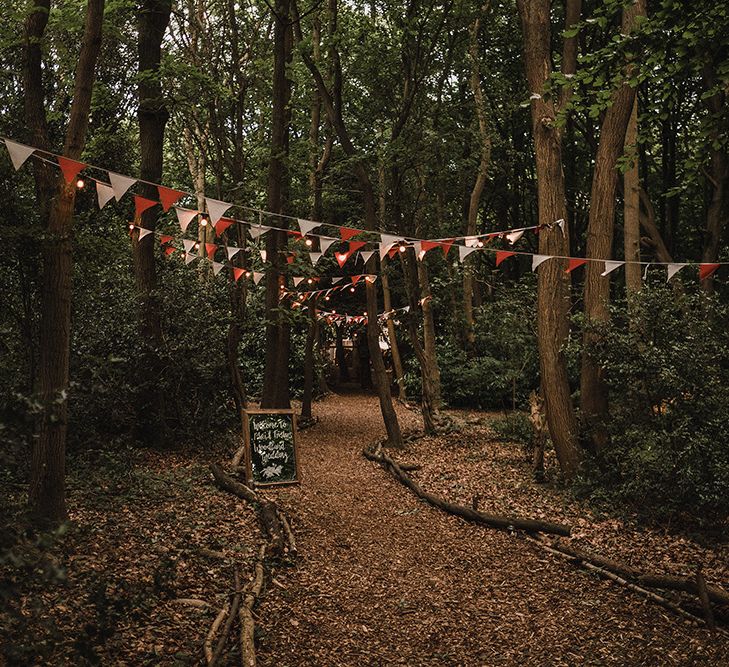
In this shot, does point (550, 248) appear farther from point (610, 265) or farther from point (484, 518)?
point (484, 518)

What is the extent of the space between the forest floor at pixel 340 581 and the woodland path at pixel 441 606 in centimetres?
2

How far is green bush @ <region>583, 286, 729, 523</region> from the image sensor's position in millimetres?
7508

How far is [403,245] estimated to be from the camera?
31.7 ft

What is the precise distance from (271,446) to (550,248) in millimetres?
4642

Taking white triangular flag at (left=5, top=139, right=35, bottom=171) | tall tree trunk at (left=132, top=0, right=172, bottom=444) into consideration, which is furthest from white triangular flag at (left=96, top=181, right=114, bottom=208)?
tall tree trunk at (left=132, top=0, right=172, bottom=444)

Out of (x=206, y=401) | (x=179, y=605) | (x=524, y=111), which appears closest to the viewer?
(x=179, y=605)

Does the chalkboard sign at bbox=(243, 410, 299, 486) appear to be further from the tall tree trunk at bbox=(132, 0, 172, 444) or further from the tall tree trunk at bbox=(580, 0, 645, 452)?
the tall tree trunk at bbox=(580, 0, 645, 452)

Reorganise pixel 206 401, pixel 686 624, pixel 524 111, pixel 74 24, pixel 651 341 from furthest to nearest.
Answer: pixel 524 111 < pixel 206 401 < pixel 74 24 < pixel 651 341 < pixel 686 624

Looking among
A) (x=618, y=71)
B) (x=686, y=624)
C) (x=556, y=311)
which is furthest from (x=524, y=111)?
(x=686, y=624)

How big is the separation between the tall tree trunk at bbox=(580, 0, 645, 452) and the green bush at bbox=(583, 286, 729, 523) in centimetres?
28

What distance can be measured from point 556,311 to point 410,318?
453 centimetres

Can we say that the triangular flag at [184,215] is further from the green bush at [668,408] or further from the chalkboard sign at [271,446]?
the green bush at [668,408]

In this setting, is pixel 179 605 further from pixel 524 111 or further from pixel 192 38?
pixel 524 111

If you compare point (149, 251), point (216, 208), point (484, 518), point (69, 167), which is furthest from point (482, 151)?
point (69, 167)
